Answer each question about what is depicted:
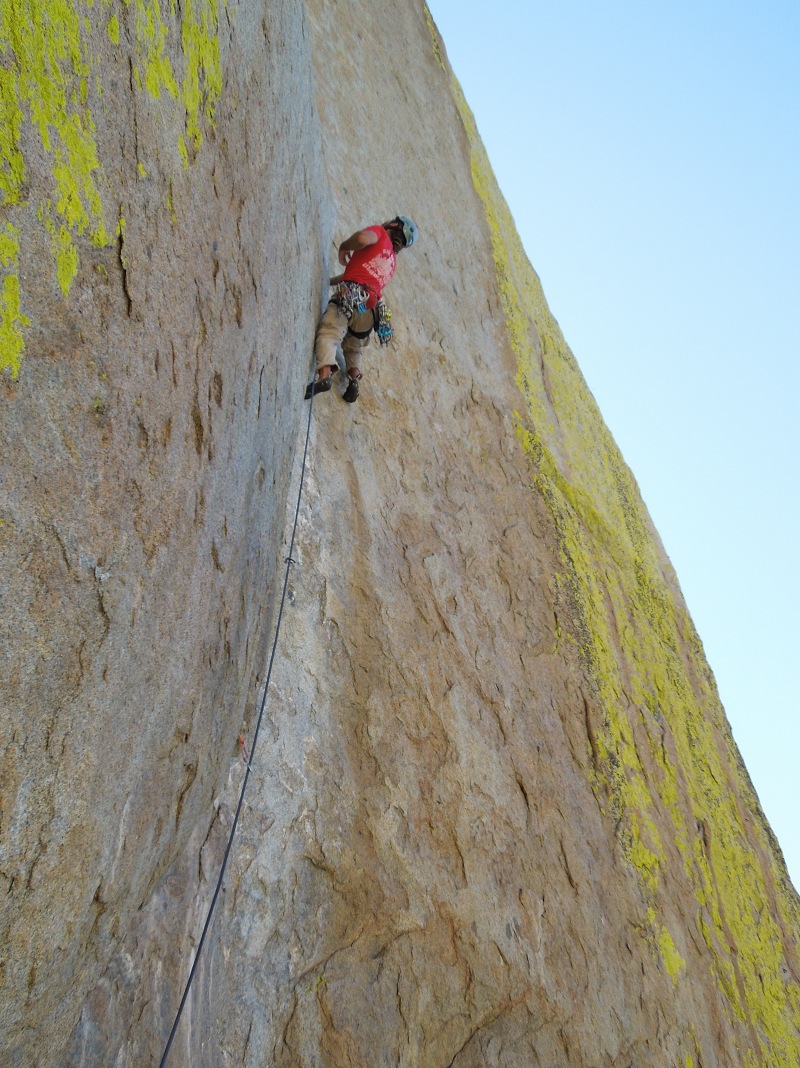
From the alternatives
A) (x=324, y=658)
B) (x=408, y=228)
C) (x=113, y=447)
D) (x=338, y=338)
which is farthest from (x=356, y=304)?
(x=113, y=447)

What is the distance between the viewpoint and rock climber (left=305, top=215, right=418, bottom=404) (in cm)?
486

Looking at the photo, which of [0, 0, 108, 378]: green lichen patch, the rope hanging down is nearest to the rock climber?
the rope hanging down

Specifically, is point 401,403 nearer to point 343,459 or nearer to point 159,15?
point 343,459

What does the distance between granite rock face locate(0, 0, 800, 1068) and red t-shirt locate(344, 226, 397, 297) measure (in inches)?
9.7

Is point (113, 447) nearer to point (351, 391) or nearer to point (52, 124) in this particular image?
point (52, 124)

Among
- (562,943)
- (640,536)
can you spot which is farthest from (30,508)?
(640,536)

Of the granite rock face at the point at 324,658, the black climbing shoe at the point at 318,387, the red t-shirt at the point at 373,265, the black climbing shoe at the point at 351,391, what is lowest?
the granite rock face at the point at 324,658

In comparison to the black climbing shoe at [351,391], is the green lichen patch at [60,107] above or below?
below

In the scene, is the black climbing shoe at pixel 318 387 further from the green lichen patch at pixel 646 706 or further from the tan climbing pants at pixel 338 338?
the green lichen patch at pixel 646 706

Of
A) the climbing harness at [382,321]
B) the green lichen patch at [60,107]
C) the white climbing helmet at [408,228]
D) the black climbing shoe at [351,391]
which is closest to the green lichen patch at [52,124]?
the green lichen patch at [60,107]

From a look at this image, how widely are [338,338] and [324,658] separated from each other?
1.97 metres

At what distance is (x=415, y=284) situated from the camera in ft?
21.4

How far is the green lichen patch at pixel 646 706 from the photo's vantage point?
5160mm

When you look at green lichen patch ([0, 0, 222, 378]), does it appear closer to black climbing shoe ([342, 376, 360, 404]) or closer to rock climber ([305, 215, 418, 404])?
rock climber ([305, 215, 418, 404])
